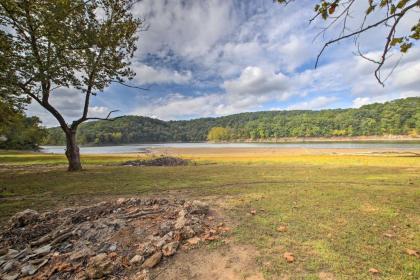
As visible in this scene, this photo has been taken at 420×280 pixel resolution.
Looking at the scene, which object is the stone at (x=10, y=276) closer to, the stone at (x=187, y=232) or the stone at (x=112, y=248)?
the stone at (x=112, y=248)

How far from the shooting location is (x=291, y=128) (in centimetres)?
14538

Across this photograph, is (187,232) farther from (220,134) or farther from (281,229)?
(220,134)

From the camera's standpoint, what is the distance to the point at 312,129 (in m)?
132

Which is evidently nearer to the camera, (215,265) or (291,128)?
(215,265)

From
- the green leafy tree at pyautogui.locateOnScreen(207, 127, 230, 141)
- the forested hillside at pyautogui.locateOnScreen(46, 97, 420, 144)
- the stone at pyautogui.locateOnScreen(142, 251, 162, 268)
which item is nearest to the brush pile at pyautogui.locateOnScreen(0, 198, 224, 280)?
the stone at pyautogui.locateOnScreen(142, 251, 162, 268)

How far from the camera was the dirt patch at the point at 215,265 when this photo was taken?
3512mm

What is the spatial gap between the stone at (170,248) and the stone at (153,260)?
0.38 ft

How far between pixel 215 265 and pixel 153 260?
995 millimetres

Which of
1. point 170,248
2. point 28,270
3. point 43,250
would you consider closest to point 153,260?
point 170,248

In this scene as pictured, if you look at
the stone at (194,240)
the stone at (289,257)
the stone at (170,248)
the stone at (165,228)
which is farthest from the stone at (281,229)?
Result: the stone at (165,228)

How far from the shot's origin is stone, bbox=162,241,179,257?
4.01m

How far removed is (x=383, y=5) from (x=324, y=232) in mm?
4035

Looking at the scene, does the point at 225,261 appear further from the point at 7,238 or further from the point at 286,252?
the point at 7,238

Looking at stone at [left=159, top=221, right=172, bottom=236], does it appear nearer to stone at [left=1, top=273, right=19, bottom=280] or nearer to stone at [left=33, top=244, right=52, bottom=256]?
stone at [left=33, top=244, right=52, bottom=256]
